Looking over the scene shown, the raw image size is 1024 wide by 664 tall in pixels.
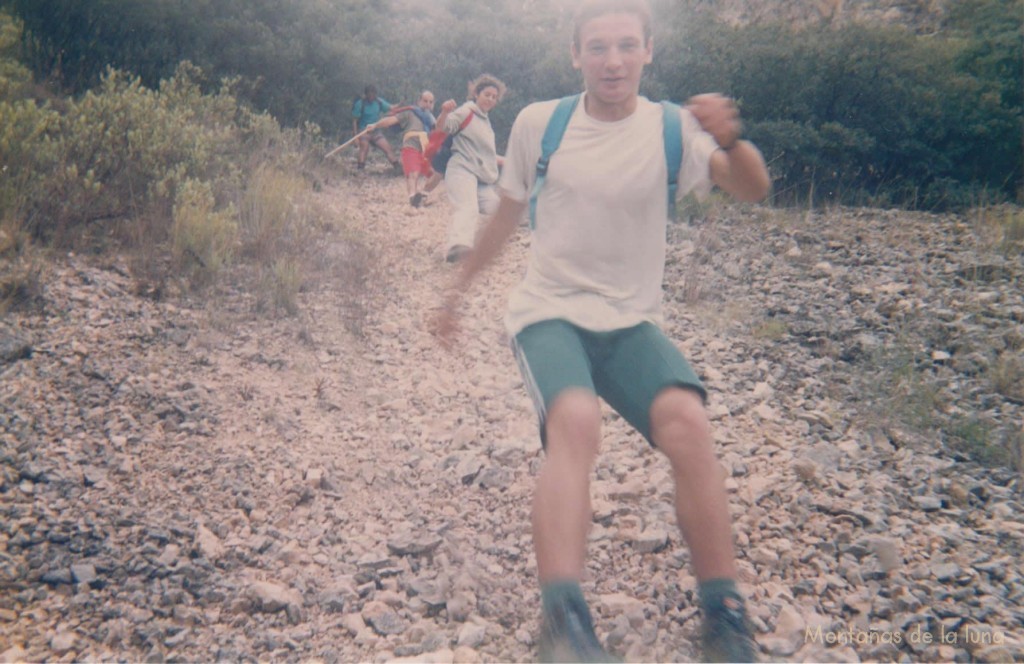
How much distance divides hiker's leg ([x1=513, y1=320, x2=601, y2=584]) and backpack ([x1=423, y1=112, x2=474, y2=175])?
5.38 meters

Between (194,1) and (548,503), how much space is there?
37.9 ft

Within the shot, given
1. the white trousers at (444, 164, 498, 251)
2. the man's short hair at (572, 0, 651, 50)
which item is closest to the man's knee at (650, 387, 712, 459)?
the man's short hair at (572, 0, 651, 50)

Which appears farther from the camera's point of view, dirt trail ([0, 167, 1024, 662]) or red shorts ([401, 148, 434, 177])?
red shorts ([401, 148, 434, 177])

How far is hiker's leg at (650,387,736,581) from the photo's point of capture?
185 centimetres

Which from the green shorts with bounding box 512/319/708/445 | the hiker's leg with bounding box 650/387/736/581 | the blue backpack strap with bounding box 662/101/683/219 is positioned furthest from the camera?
the blue backpack strap with bounding box 662/101/683/219

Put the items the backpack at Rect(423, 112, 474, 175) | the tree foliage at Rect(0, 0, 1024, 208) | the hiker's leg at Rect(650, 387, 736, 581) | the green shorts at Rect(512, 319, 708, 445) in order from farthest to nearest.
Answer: the tree foliage at Rect(0, 0, 1024, 208), the backpack at Rect(423, 112, 474, 175), the green shorts at Rect(512, 319, 708, 445), the hiker's leg at Rect(650, 387, 736, 581)

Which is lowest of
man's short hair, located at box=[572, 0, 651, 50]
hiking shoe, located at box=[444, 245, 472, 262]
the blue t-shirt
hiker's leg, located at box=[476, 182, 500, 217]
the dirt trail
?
the dirt trail

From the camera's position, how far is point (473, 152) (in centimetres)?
709

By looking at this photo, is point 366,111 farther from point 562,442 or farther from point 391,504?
point 562,442

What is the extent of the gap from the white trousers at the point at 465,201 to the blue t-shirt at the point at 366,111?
398 centimetres

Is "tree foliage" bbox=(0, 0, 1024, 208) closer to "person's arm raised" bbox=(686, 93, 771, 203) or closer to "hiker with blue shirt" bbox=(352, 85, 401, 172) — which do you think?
"hiker with blue shirt" bbox=(352, 85, 401, 172)

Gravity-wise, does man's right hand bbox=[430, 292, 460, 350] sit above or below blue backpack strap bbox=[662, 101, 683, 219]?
below

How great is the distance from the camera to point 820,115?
1003 centimetres

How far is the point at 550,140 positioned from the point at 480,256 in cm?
48
